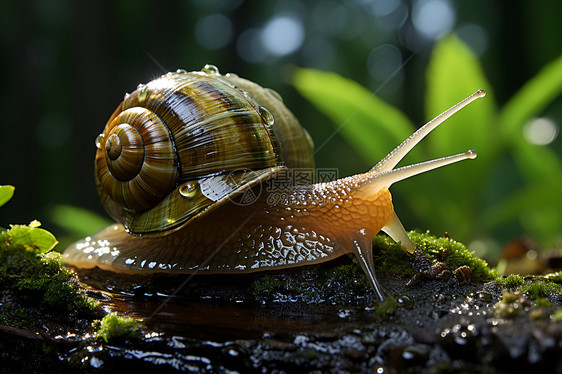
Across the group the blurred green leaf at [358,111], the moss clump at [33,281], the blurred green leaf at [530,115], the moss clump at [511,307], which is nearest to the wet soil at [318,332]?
the moss clump at [511,307]

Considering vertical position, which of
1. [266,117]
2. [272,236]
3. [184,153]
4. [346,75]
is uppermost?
[346,75]

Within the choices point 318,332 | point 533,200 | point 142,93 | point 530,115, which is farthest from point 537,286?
point 530,115

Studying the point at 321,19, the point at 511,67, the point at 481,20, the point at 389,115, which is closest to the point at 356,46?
the point at 321,19

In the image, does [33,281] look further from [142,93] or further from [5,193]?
[142,93]

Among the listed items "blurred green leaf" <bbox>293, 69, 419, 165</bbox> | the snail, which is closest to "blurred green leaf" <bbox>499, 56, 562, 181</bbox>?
"blurred green leaf" <bbox>293, 69, 419, 165</bbox>

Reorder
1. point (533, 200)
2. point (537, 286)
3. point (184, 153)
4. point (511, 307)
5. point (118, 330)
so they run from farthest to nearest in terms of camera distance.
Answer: point (533, 200) < point (184, 153) < point (537, 286) < point (118, 330) < point (511, 307)

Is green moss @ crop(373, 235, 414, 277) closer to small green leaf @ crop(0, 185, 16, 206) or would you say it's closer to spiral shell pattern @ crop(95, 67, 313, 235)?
spiral shell pattern @ crop(95, 67, 313, 235)
